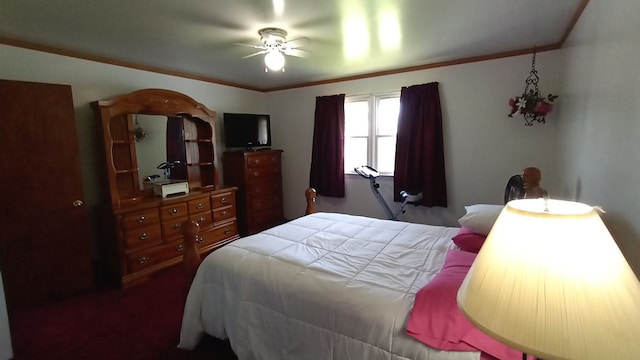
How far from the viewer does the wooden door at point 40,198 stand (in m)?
2.31

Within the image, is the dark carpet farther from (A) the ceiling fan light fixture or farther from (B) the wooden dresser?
(A) the ceiling fan light fixture

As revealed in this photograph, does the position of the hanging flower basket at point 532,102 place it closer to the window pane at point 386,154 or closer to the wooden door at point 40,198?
the window pane at point 386,154

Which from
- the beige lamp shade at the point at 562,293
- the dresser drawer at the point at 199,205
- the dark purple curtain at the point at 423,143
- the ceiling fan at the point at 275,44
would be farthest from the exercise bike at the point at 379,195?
the beige lamp shade at the point at 562,293

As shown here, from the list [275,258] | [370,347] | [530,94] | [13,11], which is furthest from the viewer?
[530,94]

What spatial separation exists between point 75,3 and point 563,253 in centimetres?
281

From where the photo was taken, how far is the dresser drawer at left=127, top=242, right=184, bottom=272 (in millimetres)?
2857

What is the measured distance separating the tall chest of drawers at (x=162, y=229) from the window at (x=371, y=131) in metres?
1.92

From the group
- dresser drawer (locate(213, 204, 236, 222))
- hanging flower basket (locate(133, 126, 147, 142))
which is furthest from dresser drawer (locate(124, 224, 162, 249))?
hanging flower basket (locate(133, 126, 147, 142))

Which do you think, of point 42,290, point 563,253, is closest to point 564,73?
point 563,253

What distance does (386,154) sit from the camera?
4102 mm

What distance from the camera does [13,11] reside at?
1951mm

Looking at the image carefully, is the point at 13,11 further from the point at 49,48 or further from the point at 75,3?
the point at 49,48

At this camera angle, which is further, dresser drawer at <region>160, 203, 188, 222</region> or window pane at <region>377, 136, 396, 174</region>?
window pane at <region>377, 136, 396, 174</region>

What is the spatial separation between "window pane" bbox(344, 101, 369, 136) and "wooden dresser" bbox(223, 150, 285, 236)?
121cm
